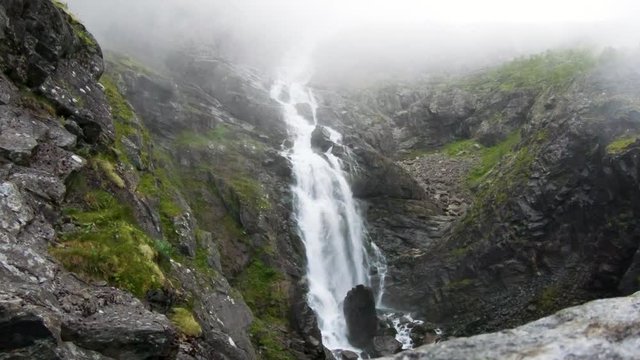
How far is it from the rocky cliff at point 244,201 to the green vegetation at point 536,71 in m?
0.71

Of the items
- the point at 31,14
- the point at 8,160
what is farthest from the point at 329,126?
the point at 8,160

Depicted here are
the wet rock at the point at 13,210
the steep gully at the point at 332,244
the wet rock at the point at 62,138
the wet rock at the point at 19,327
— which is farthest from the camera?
the steep gully at the point at 332,244

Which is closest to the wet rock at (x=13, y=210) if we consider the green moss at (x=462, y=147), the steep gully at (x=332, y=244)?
the steep gully at (x=332, y=244)

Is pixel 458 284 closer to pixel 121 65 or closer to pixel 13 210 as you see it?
pixel 13 210

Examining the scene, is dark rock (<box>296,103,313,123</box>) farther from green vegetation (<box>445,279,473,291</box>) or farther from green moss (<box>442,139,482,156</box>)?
green vegetation (<box>445,279,473,291</box>)

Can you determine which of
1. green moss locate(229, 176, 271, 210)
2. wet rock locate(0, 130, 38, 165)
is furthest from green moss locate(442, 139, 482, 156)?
wet rock locate(0, 130, 38, 165)

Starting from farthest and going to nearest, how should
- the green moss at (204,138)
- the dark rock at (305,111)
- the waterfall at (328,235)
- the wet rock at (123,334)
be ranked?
the dark rock at (305,111) → the green moss at (204,138) → the waterfall at (328,235) → the wet rock at (123,334)

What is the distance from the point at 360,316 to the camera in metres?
39.5

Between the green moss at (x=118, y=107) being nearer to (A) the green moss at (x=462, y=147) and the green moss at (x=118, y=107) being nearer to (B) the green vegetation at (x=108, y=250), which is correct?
(B) the green vegetation at (x=108, y=250)

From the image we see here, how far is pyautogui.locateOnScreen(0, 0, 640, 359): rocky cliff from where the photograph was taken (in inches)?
559

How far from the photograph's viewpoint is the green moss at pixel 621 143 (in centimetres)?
3675

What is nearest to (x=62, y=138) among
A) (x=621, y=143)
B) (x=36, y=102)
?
(x=36, y=102)

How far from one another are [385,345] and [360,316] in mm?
3106

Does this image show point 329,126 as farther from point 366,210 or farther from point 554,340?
point 554,340
